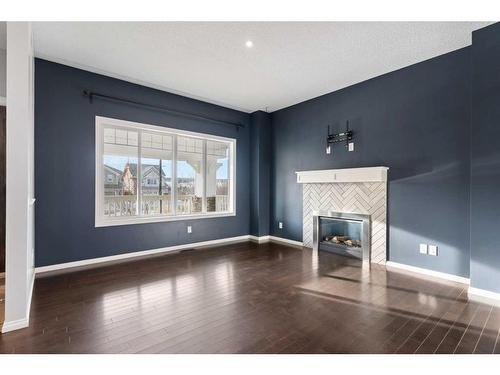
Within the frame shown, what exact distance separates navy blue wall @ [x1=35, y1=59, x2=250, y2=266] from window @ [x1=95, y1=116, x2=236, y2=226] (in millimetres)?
143

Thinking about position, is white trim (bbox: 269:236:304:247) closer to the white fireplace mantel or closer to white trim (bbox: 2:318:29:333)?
the white fireplace mantel

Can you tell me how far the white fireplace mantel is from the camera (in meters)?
3.76

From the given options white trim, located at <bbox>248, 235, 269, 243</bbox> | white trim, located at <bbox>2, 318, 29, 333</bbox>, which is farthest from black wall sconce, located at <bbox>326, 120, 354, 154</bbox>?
white trim, located at <bbox>2, 318, 29, 333</bbox>

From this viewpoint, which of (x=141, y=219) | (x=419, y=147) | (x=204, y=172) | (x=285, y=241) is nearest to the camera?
(x=419, y=147)

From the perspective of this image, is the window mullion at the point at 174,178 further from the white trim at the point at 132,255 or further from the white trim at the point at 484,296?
the white trim at the point at 484,296

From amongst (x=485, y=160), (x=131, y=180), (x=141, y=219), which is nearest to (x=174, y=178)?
(x=131, y=180)

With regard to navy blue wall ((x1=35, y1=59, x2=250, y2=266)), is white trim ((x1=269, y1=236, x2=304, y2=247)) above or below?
below

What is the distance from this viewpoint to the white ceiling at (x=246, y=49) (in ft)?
8.87

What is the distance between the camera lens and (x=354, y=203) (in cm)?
414

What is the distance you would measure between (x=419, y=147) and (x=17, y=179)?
4509mm

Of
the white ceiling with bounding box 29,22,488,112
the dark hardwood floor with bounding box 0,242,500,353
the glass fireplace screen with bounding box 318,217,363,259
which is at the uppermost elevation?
the white ceiling with bounding box 29,22,488,112

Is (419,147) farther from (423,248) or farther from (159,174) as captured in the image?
(159,174)
